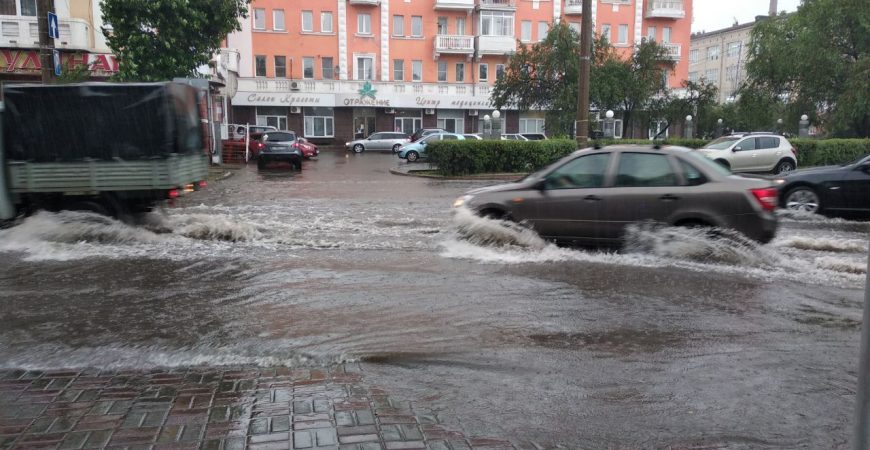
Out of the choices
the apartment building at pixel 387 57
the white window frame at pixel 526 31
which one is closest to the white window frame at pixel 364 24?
the apartment building at pixel 387 57

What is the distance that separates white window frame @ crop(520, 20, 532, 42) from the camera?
5334cm

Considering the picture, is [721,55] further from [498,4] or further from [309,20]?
[309,20]

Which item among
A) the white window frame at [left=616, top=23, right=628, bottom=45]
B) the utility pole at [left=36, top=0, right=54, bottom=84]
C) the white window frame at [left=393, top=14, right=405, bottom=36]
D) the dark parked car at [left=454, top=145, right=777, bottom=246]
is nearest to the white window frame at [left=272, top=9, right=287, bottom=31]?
the white window frame at [left=393, top=14, right=405, bottom=36]

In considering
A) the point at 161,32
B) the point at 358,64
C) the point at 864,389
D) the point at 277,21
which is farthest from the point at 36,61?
the point at 358,64

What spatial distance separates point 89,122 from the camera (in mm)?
10500

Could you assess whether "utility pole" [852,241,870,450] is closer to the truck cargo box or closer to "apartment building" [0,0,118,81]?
the truck cargo box

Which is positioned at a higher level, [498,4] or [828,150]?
[498,4]

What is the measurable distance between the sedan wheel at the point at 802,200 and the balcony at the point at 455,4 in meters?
41.8

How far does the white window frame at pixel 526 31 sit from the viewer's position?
53.3 meters

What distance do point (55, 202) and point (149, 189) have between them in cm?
150

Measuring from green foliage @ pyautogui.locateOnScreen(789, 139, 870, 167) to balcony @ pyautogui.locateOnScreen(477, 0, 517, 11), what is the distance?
29.3m

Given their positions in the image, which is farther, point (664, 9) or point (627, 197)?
point (664, 9)

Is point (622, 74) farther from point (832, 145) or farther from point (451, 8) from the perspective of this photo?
point (451, 8)

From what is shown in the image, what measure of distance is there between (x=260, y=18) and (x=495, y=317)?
1888 inches
